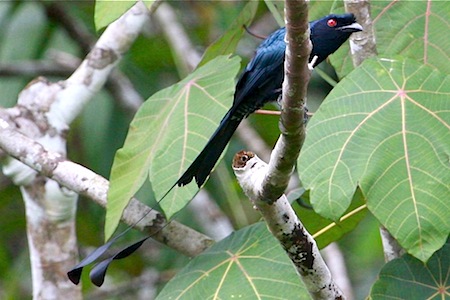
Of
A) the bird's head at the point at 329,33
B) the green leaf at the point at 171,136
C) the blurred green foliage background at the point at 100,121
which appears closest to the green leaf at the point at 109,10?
the green leaf at the point at 171,136

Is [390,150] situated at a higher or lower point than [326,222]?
higher

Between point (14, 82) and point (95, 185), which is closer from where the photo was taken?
point (95, 185)

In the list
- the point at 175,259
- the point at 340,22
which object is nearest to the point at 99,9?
the point at 340,22

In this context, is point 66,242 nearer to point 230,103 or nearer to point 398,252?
point 230,103

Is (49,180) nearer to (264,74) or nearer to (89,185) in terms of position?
(89,185)

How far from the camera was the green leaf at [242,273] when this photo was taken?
6.93 ft

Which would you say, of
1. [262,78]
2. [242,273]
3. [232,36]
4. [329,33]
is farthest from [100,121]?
[242,273]

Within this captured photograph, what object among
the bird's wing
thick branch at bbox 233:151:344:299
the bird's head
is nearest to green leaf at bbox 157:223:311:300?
thick branch at bbox 233:151:344:299

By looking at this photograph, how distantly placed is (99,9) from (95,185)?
0.54m

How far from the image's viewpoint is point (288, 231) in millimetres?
1826

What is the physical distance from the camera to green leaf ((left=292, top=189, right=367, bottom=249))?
2.46 m

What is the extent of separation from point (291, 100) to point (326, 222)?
102 cm

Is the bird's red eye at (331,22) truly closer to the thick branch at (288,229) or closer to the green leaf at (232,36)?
the green leaf at (232,36)

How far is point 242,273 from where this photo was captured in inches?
85.3
